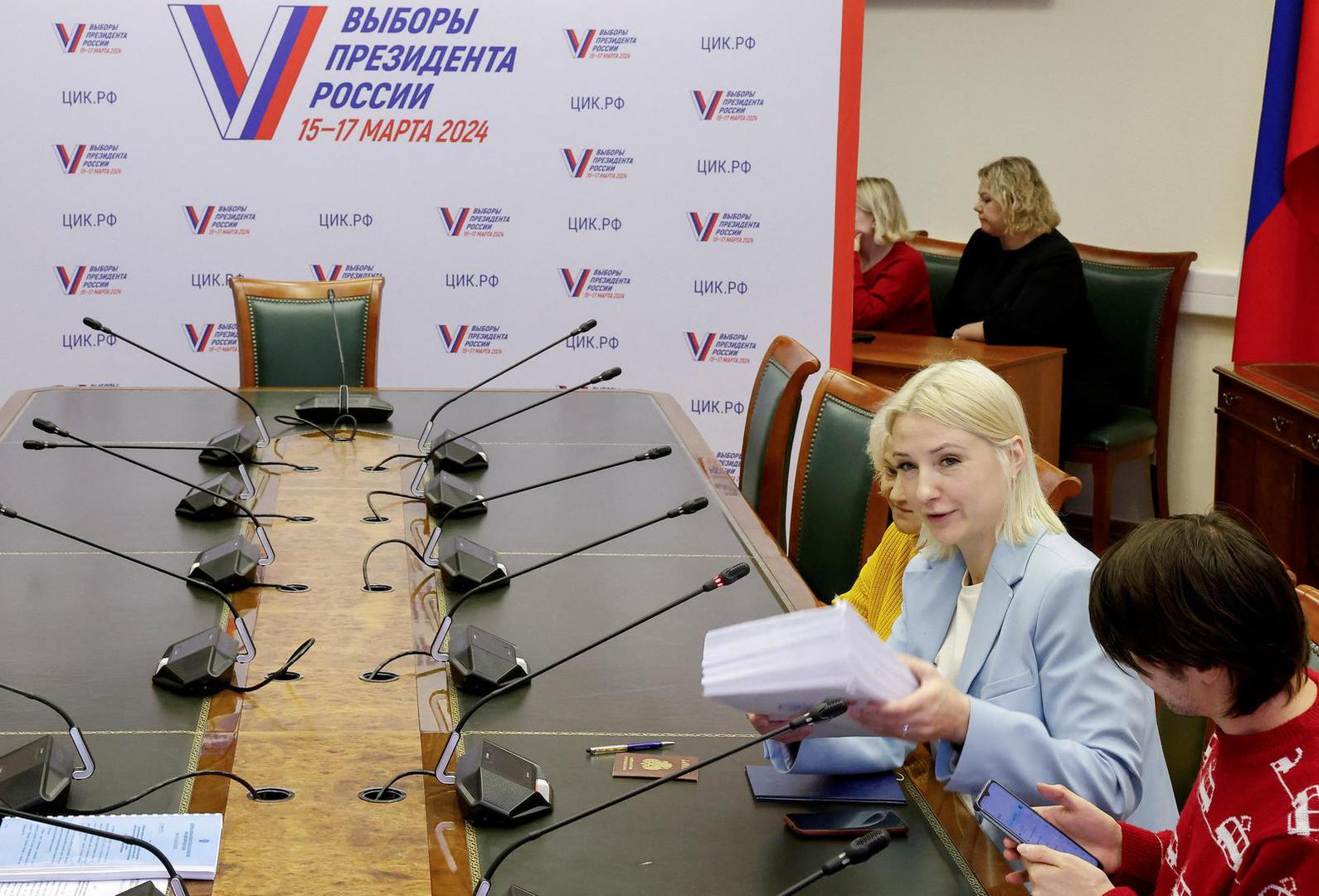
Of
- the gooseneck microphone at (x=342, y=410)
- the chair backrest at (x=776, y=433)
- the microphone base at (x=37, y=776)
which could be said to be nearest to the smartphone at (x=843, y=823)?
the microphone base at (x=37, y=776)

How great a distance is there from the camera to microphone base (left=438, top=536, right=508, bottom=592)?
2.55 meters

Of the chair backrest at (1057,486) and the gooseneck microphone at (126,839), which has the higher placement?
the chair backrest at (1057,486)

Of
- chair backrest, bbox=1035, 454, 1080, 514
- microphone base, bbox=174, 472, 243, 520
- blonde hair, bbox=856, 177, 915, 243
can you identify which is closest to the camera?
chair backrest, bbox=1035, 454, 1080, 514

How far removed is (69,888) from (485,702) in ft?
1.84

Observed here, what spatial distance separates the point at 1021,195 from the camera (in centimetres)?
541

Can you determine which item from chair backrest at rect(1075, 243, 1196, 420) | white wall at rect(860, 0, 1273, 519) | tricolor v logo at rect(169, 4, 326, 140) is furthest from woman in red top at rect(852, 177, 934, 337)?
tricolor v logo at rect(169, 4, 326, 140)

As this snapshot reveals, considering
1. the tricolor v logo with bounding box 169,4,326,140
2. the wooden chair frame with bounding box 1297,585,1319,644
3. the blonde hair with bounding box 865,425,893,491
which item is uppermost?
the tricolor v logo with bounding box 169,4,326,140

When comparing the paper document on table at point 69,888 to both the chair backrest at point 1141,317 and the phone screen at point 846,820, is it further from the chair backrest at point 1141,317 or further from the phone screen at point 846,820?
the chair backrest at point 1141,317

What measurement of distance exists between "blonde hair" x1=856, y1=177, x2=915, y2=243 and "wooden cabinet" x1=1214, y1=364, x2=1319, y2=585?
5.10ft

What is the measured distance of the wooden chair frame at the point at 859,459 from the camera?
10.6 ft

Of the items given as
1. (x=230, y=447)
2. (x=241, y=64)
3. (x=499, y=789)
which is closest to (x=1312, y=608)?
(x=499, y=789)

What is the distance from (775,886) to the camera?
159cm

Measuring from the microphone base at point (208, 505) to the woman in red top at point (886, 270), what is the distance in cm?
312

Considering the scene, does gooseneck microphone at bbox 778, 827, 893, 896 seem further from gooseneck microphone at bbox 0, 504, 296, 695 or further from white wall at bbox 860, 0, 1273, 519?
white wall at bbox 860, 0, 1273, 519
